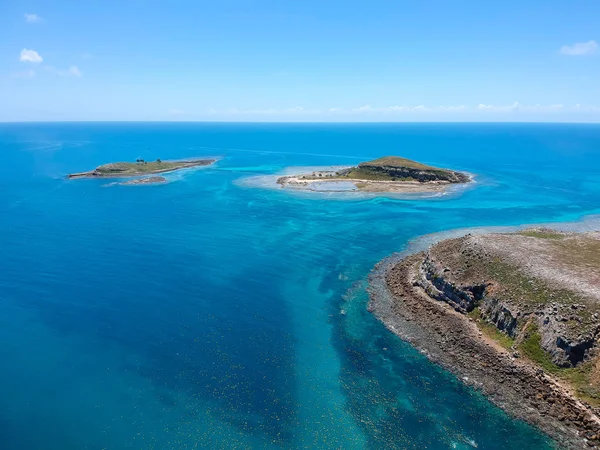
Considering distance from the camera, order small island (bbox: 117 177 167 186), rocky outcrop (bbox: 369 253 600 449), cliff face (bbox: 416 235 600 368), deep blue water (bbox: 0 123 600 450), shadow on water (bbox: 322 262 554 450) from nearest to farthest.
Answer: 1. shadow on water (bbox: 322 262 554 450)
2. deep blue water (bbox: 0 123 600 450)
3. rocky outcrop (bbox: 369 253 600 449)
4. cliff face (bbox: 416 235 600 368)
5. small island (bbox: 117 177 167 186)

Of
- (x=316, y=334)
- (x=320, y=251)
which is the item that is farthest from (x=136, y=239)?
(x=316, y=334)

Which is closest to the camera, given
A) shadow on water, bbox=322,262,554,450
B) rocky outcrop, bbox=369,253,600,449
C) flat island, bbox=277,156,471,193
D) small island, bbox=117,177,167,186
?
shadow on water, bbox=322,262,554,450

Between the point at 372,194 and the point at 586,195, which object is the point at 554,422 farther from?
the point at 586,195

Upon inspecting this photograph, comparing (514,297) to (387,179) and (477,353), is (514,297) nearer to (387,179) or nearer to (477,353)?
(477,353)


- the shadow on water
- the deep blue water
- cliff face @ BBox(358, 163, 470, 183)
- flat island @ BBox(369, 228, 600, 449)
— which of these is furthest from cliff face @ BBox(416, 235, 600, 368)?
cliff face @ BBox(358, 163, 470, 183)

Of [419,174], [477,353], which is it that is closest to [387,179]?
[419,174]

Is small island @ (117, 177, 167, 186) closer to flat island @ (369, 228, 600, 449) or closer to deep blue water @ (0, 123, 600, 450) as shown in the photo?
deep blue water @ (0, 123, 600, 450)
